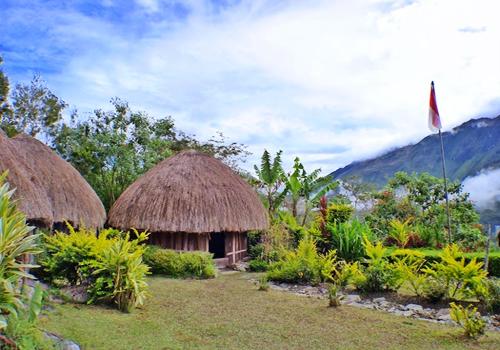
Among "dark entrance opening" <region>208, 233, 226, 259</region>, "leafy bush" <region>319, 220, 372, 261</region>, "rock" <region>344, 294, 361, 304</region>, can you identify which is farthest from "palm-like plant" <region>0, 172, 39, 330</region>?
"dark entrance opening" <region>208, 233, 226, 259</region>

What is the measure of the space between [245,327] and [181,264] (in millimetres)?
4894

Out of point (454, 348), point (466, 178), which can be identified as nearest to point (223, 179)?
point (454, 348)

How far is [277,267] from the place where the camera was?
440 inches

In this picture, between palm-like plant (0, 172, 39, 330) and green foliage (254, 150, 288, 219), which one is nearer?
palm-like plant (0, 172, 39, 330)

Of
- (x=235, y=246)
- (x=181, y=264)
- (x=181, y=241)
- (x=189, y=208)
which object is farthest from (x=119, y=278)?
(x=235, y=246)

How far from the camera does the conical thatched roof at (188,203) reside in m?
13.1

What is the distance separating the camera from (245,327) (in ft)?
22.2

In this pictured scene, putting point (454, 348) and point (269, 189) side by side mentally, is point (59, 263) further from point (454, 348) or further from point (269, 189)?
point (269, 189)

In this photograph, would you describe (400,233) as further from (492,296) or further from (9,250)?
(9,250)

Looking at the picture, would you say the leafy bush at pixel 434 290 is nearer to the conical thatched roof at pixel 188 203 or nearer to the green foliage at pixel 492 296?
the green foliage at pixel 492 296

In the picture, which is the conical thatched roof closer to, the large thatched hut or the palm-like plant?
the large thatched hut

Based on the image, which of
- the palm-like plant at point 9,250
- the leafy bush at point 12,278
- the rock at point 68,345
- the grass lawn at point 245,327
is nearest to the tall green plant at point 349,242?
the grass lawn at point 245,327

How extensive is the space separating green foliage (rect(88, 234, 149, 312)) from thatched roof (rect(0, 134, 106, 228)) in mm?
3252

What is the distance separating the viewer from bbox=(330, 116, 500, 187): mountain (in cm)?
5516
